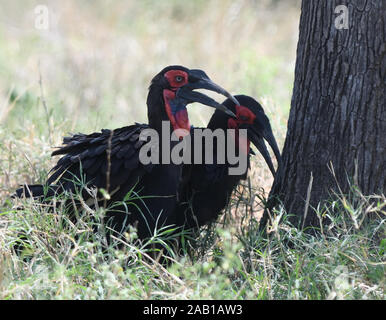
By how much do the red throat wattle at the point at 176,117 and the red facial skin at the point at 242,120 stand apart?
14.0 inches

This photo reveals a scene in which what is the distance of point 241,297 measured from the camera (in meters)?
2.74

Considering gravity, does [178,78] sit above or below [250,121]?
above

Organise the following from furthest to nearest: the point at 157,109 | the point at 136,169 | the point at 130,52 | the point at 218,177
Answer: the point at 130,52
the point at 218,177
the point at 157,109
the point at 136,169

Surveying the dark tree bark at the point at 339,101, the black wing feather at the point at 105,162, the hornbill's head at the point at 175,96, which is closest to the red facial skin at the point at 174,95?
the hornbill's head at the point at 175,96

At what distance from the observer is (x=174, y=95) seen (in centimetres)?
361

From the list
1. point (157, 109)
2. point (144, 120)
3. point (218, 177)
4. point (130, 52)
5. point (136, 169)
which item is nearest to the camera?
point (136, 169)

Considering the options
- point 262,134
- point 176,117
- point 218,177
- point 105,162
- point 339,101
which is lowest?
point 218,177

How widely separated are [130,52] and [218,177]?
4365mm

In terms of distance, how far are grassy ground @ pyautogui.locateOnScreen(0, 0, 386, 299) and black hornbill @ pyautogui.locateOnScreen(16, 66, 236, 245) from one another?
0.20 meters

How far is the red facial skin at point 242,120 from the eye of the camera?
12.4ft

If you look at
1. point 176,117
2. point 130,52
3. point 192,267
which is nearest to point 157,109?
point 176,117

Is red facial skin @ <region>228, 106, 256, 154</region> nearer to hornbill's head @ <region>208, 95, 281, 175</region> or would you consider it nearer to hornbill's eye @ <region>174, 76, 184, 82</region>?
hornbill's head @ <region>208, 95, 281, 175</region>

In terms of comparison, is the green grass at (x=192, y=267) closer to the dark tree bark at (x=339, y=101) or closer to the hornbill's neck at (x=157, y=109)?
the dark tree bark at (x=339, y=101)

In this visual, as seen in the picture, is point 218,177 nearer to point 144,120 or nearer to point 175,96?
point 175,96
